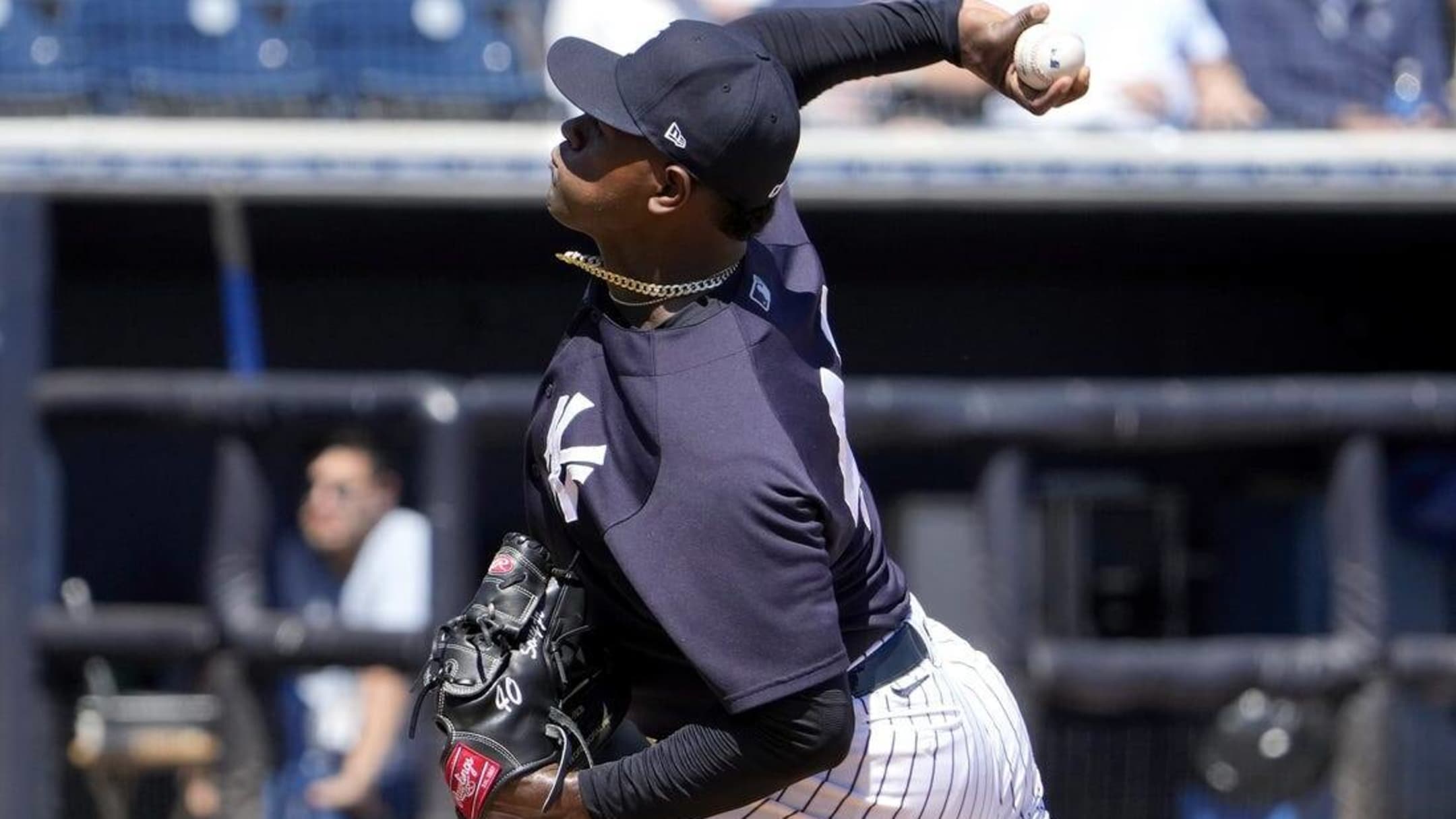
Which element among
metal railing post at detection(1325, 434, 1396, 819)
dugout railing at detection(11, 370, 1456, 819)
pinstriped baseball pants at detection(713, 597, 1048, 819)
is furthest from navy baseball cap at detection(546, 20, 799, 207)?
metal railing post at detection(1325, 434, 1396, 819)

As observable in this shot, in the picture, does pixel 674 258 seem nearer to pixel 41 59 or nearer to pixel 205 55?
pixel 205 55

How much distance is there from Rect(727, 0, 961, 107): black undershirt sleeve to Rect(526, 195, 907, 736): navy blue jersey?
323mm

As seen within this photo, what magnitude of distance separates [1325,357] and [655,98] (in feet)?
18.4

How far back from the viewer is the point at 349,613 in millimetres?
5176

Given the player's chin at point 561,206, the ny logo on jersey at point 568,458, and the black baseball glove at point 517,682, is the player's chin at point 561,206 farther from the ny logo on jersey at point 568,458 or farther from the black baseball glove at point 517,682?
the black baseball glove at point 517,682

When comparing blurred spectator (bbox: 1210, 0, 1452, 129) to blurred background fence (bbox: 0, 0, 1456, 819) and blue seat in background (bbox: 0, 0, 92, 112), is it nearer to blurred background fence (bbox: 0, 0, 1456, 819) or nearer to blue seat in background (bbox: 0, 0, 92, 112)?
blurred background fence (bbox: 0, 0, 1456, 819)

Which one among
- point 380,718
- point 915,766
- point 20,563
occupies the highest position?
point 915,766

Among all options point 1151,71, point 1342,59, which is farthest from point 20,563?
point 1342,59

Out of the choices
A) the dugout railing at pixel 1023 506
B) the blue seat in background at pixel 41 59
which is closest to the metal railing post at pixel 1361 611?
the dugout railing at pixel 1023 506

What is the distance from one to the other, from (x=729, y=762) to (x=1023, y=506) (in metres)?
3.19

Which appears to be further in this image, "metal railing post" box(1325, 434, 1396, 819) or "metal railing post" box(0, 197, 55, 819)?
"metal railing post" box(0, 197, 55, 819)

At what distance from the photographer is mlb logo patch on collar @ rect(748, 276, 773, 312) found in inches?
87.4

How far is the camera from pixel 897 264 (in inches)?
275

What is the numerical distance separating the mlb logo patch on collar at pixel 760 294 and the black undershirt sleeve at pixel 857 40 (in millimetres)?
366
